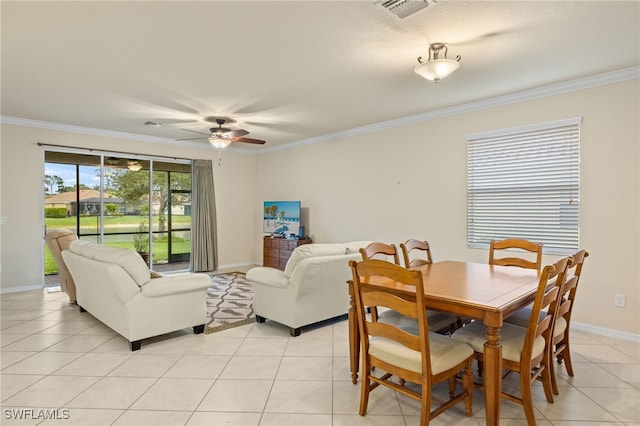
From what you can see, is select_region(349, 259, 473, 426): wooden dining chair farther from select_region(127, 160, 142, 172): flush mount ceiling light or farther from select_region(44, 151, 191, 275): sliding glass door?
select_region(127, 160, 142, 172): flush mount ceiling light

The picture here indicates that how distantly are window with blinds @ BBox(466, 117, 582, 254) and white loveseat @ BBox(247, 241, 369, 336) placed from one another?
1785mm

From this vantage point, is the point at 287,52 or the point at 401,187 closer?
the point at 287,52

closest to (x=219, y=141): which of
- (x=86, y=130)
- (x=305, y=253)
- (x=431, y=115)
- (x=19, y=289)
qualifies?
(x=305, y=253)

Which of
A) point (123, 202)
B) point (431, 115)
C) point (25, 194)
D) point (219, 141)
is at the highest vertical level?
point (431, 115)

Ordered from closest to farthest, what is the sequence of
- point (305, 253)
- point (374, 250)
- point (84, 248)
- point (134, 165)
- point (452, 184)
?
point (374, 250), point (305, 253), point (84, 248), point (452, 184), point (134, 165)

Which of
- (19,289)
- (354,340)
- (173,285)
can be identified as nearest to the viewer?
(354,340)

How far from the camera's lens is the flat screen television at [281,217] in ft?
22.4

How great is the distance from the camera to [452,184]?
476 centimetres

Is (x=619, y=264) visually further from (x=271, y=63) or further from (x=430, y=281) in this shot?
(x=271, y=63)

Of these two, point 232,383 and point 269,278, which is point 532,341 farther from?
point 269,278

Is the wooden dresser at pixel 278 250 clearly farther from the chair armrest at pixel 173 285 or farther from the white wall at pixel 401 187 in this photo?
the chair armrest at pixel 173 285

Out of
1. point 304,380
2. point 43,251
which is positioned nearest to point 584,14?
point 304,380

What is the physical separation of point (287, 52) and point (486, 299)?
2477mm

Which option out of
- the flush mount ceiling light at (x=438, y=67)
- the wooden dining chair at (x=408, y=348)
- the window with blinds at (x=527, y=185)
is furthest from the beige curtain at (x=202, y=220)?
the wooden dining chair at (x=408, y=348)
